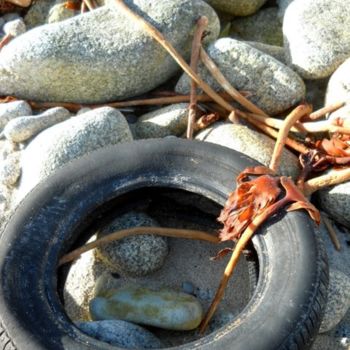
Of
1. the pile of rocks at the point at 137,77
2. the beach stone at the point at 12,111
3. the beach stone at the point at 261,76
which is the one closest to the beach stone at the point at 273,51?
the pile of rocks at the point at 137,77

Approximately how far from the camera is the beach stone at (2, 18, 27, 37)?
475 centimetres

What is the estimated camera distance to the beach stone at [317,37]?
407 centimetres

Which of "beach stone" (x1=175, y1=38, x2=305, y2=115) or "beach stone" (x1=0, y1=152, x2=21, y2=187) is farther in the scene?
"beach stone" (x1=175, y1=38, x2=305, y2=115)

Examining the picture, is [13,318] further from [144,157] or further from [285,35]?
[285,35]

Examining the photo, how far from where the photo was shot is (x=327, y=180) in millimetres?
3613

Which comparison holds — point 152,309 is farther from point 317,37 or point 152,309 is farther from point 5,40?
point 5,40

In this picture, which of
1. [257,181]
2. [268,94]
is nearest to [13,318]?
[257,181]

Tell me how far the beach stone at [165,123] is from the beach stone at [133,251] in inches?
25.9

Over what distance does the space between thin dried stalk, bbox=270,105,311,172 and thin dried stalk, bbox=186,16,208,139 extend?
Answer: 520mm

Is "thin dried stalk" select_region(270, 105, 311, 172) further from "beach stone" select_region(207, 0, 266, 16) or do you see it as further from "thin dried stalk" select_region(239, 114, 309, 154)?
"beach stone" select_region(207, 0, 266, 16)

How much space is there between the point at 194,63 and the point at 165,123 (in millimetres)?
408

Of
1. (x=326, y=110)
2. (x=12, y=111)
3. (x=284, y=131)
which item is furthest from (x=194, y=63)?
(x=12, y=111)

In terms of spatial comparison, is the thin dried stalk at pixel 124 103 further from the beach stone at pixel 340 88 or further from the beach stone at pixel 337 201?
the beach stone at pixel 337 201

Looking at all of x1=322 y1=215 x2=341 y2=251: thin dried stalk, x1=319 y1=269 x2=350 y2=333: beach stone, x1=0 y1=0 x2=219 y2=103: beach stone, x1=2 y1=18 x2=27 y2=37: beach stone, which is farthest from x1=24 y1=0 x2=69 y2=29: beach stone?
x1=319 y1=269 x2=350 y2=333: beach stone
